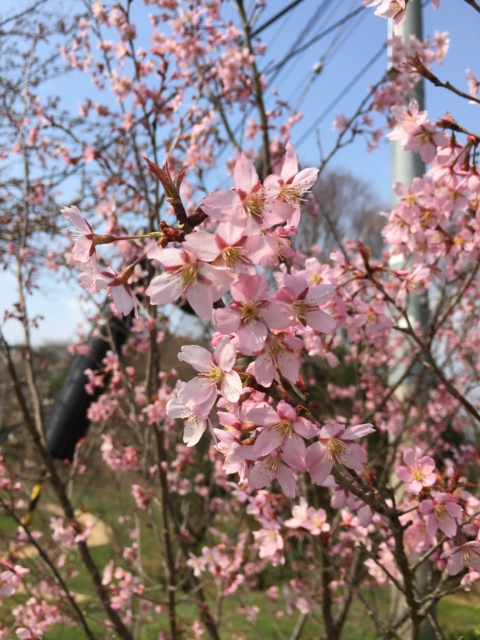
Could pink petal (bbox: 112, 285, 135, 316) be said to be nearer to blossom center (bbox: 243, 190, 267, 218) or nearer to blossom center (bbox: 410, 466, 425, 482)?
blossom center (bbox: 243, 190, 267, 218)

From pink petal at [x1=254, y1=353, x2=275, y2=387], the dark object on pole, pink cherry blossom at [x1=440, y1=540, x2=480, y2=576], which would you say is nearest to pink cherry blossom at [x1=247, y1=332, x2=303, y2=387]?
pink petal at [x1=254, y1=353, x2=275, y2=387]

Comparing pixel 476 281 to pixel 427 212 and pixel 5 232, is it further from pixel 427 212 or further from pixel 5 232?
pixel 5 232

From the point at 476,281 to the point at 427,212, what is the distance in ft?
1.85

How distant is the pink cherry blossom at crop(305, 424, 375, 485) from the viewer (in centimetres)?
87

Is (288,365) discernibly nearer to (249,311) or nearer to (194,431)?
(249,311)

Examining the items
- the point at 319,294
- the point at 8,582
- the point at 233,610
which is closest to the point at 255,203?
the point at 319,294

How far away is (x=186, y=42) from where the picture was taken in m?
3.66

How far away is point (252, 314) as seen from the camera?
2.64 feet

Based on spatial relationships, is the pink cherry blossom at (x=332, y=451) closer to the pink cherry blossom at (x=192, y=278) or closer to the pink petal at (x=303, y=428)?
the pink petal at (x=303, y=428)

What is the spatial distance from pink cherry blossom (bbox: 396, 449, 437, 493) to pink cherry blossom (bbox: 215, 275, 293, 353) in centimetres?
67

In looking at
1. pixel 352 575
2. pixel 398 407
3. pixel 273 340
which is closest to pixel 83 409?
pixel 352 575

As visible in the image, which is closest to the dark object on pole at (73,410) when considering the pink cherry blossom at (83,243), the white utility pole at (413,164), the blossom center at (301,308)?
the white utility pole at (413,164)

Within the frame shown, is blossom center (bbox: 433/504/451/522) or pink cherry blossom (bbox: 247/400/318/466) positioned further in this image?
blossom center (bbox: 433/504/451/522)

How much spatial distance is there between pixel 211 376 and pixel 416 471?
73 centimetres
